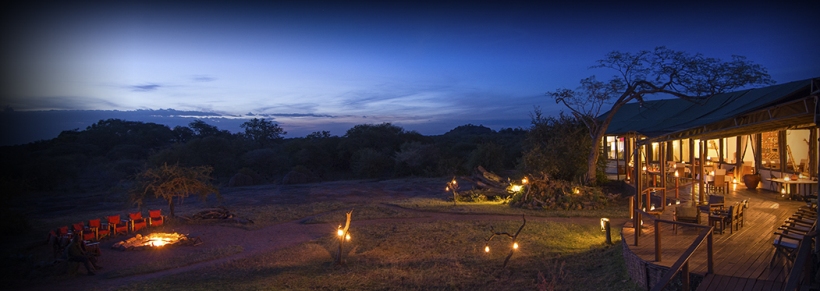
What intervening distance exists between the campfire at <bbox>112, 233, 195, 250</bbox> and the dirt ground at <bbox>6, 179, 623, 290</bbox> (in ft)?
0.71

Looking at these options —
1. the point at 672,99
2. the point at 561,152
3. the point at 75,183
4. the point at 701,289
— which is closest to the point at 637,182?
the point at 701,289

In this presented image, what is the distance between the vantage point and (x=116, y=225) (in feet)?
46.7

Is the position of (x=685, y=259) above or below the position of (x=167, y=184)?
above

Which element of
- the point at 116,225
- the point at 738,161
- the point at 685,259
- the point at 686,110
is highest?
the point at 686,110

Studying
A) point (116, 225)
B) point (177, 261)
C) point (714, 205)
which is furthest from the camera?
point (116, 225)

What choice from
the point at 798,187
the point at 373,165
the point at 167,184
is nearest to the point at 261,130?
the point at 373,165

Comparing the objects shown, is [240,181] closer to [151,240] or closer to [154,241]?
[151,240]

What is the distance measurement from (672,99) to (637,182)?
66.3ft

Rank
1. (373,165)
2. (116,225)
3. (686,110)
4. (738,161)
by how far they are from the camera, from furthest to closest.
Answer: (373,165) < (686,110) < (738,161) < (116,225)

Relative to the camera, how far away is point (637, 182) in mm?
9141

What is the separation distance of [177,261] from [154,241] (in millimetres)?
2123

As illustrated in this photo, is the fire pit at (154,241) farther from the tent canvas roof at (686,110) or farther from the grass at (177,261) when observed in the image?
the tent canvas roof at (686,110)

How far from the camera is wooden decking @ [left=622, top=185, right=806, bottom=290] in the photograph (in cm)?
583

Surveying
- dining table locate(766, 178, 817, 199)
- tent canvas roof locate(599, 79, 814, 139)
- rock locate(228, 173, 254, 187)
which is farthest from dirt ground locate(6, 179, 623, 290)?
tent canvas roof locate(599, 79, 814, 139)
